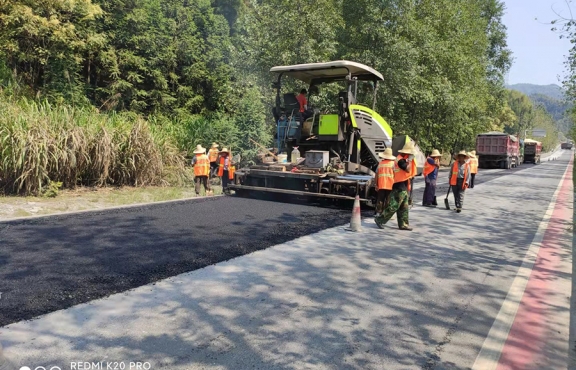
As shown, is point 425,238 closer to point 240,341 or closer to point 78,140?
point 240,341

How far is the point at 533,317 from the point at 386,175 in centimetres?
394

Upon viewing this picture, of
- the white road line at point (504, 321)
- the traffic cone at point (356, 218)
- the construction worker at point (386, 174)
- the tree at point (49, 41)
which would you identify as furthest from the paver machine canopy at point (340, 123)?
the tree at point (49, 41)

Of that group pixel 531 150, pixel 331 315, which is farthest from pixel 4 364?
pixel 531 150

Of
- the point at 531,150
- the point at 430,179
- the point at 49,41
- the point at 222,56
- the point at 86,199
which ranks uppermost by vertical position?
the point at 222,56

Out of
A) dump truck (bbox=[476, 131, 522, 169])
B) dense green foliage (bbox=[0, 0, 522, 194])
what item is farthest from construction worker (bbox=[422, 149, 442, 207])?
dump truck (bbox=[476, 131, 522, 169])

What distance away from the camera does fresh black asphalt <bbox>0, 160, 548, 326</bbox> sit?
427 centimetres

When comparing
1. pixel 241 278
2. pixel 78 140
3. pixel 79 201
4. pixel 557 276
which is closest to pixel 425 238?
pixel 557 276

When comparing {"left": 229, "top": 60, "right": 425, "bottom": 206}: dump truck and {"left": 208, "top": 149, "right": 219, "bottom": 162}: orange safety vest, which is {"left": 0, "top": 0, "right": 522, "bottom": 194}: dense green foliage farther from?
{"left": 229, "top": 60, "right": 425, "bottom": 206}: dump truck

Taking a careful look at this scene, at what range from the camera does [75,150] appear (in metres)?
10.6

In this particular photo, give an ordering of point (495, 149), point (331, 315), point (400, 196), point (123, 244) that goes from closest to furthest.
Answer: point (331, 315)
point (123, 244)
point (400, 196)
point (495, 149)

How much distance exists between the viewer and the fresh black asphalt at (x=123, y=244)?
4.27 m

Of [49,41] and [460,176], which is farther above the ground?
Answer: [49,41]

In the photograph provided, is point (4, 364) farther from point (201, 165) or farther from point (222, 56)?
point (222, 56)

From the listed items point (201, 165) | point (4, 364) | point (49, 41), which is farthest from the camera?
point (49, 41)
